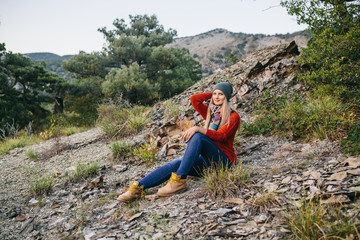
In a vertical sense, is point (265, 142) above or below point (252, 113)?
below

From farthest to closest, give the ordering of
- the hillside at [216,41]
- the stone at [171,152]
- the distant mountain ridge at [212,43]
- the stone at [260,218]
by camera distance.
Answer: the hillside at [216,41], the distant mountain ridge at [212,43], the stone at [171,152], the stone at [260,218]

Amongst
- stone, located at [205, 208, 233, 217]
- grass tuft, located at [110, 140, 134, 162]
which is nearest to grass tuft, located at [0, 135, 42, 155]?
grass tuft, located at [110, 140, 134, 162]

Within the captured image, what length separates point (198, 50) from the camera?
2766 inches

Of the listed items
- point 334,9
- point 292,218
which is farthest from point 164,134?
point 334,9

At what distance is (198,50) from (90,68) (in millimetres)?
59831

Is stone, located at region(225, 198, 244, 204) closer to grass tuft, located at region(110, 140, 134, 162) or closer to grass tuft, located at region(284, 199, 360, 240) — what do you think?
grass tuft, located at region(284, 199, 360, 240)

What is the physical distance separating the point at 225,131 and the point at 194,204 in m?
0.98

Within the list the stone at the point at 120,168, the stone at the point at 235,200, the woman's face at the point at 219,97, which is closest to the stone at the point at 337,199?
the stone at the point at 235,200

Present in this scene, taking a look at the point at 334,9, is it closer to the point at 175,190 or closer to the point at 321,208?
the point at 321,208

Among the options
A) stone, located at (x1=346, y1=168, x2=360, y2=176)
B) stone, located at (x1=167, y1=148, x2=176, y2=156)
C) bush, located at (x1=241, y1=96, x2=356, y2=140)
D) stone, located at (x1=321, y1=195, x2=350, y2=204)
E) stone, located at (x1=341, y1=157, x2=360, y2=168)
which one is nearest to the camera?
stone, located at (x1=321, y1=195, x2=350, y2=204)

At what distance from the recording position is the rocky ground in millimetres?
2023

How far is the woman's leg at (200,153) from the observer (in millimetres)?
2754

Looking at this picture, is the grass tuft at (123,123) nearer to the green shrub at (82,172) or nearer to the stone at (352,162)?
the green shrub at (82,172)

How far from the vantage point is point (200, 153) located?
2.89m
